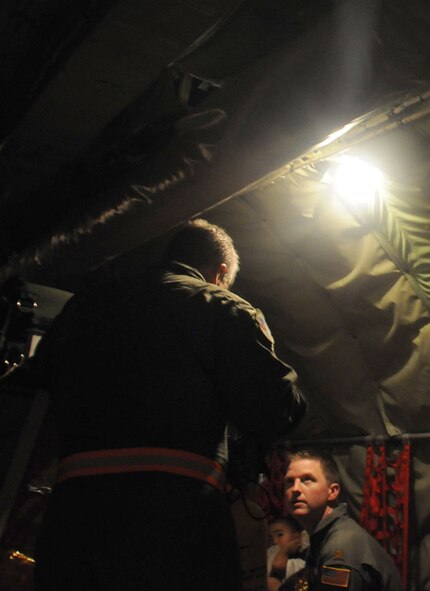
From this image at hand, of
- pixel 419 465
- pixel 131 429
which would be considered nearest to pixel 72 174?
pixel 131 429

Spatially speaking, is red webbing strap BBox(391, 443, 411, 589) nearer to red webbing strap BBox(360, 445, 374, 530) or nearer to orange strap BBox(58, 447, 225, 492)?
red webbing strap BBox(360, 445, 374, 530)

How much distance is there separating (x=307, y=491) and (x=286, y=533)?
2.13 ft

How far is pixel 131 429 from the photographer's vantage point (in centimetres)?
166

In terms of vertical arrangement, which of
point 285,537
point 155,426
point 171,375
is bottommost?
point 285,537

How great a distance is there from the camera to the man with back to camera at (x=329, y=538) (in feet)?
9.68

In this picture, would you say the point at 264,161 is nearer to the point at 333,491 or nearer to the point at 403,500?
the point at 403,500

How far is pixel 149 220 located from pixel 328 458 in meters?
2.32

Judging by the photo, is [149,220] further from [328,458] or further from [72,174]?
[328,458]

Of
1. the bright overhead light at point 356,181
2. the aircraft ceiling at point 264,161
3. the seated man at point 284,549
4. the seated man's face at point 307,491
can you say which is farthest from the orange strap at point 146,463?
the seated man at point 284,549

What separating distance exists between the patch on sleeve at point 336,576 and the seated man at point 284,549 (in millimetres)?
964

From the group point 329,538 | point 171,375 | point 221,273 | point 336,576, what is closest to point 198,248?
point 221,273

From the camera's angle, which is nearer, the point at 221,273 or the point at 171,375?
the point at 171,375

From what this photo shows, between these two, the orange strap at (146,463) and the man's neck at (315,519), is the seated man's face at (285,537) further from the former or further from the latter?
the orange strap at (146,463)

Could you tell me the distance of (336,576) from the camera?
116 inches
